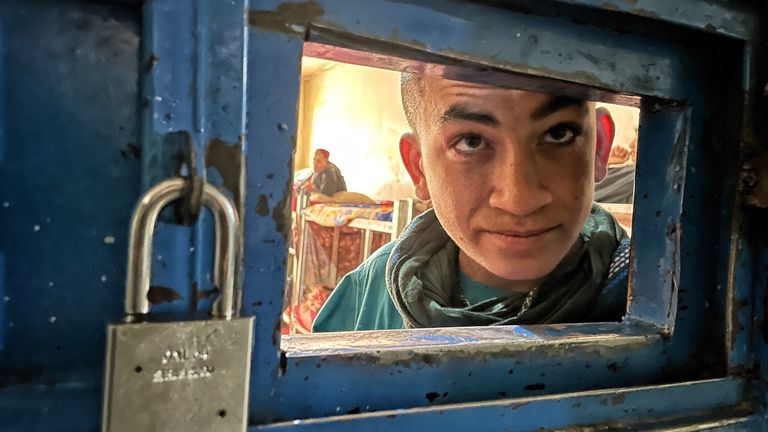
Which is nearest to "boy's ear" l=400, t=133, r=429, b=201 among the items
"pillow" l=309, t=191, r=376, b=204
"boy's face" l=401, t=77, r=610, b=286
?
"boy's face" l=401, t=77, r=610, b=286

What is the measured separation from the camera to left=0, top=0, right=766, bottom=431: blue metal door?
1.05 feet

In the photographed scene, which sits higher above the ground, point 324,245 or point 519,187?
point 519,187

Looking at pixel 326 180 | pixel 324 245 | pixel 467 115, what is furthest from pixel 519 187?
pixel 326 180

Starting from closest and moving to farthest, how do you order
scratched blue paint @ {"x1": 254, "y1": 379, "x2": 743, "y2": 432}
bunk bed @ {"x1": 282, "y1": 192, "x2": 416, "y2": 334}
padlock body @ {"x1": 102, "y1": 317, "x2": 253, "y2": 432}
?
padlock body @ {"x1": 102, "y1": 317, "x2": 253, "y2": 432} < scratched blue paint @ {"x1": 254, "y1": 379, "x2": 743, "y2": 432} < bunk bed @ {"x1": 282, "y1": 192, "x2": 416, "y2": 334}

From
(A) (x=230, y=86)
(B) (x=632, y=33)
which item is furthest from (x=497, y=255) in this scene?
(A) (x=230, y=86)

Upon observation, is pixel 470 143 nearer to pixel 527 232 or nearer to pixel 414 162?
pixel 527 232

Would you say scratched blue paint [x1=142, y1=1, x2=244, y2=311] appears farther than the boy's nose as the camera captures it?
No

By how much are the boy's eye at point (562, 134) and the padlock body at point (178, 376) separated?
62cm

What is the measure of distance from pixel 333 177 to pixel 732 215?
2830 mm

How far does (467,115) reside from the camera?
0.80 meters

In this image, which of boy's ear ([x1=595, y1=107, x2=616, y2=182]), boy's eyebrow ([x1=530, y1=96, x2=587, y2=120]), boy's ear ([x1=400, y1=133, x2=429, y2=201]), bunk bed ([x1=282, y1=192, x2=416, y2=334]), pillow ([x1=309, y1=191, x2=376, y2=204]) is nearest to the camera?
boy's eyebrow ([x1=530, y1=96, x2=587, y2=120])

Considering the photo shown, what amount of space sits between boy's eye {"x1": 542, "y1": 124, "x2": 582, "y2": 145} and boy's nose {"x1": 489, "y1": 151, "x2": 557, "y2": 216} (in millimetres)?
46

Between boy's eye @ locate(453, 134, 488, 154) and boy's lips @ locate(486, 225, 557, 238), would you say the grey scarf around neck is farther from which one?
boy's eye @ locate(453, 134, 488, 154)

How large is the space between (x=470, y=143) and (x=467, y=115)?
0.05 m
